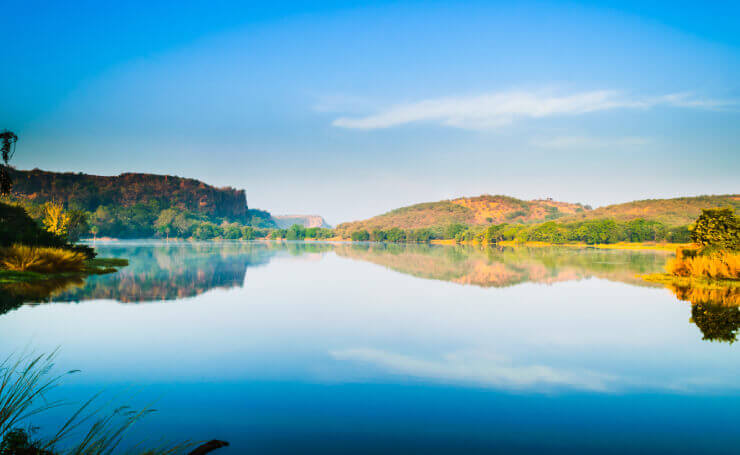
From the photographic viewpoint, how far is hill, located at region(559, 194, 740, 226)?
290 feet

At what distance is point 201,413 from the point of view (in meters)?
4.14

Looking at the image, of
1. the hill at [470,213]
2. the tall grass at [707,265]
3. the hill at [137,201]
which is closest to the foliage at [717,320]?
the tall grass at [707,265]

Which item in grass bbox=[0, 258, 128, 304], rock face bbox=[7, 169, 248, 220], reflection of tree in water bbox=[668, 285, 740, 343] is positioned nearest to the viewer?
reflection of tree in water bbox=[668, 285, 740, 343]

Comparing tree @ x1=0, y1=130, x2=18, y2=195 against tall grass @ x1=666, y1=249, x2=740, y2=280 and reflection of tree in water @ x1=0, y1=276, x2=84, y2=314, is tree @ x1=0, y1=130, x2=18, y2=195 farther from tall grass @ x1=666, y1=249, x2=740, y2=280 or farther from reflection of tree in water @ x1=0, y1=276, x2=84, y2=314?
tall grass @ x1=666, y1=249, x2=740, y2=280

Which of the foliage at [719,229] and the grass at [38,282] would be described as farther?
the foliage at [719,229]

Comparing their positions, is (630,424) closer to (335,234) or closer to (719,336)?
(719,336)

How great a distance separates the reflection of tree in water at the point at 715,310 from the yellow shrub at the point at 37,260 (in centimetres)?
1910

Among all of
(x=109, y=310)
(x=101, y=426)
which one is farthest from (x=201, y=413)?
(x=109, y=310)

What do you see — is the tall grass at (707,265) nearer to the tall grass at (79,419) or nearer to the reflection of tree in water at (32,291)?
the tall grass at (79,419)

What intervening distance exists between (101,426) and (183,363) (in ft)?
6.51

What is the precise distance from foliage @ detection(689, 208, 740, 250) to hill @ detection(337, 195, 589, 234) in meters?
103

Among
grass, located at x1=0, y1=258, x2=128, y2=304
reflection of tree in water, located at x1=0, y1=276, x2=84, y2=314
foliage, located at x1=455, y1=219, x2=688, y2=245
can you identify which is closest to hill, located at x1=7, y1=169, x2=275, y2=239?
foliage, located at x1=455, y1=219, x2=688, y2=245

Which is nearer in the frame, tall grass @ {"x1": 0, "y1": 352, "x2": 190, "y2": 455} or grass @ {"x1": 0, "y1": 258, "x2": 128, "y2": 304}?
tall grass @ {"x1": 0, "y1": 352, "x2": 190, "y2": 455}

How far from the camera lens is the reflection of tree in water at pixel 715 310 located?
→ 7.59 m
